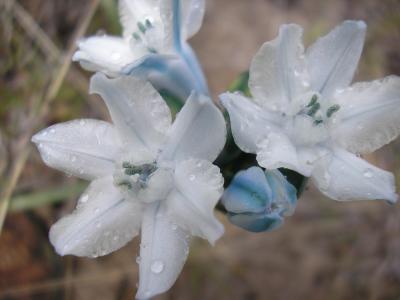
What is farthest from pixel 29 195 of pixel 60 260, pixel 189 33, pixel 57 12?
pixel 189 33

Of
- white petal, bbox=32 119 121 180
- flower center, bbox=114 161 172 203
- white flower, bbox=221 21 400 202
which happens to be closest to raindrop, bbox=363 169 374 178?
white flower, bbox=221 21 400 202

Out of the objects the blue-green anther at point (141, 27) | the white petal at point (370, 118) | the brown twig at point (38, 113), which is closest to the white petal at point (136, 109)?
the blue-green anther at point (141, 27)

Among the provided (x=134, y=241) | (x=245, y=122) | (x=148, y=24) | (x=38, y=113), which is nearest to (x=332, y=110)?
(x=245, y=122)

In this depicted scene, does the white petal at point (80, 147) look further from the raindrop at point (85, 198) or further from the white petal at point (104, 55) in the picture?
the white petal at point (104, 55)

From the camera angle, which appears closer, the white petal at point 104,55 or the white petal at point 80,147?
the white petal at point 80,147

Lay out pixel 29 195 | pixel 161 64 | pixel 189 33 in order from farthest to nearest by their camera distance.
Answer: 1. pixel 29 195
2. pixel 189 33
3. pixel 161 64

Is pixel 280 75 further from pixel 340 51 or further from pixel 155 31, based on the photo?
pixel 155 31

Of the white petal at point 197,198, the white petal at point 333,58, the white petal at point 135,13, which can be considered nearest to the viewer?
the white petal at point 197,198
